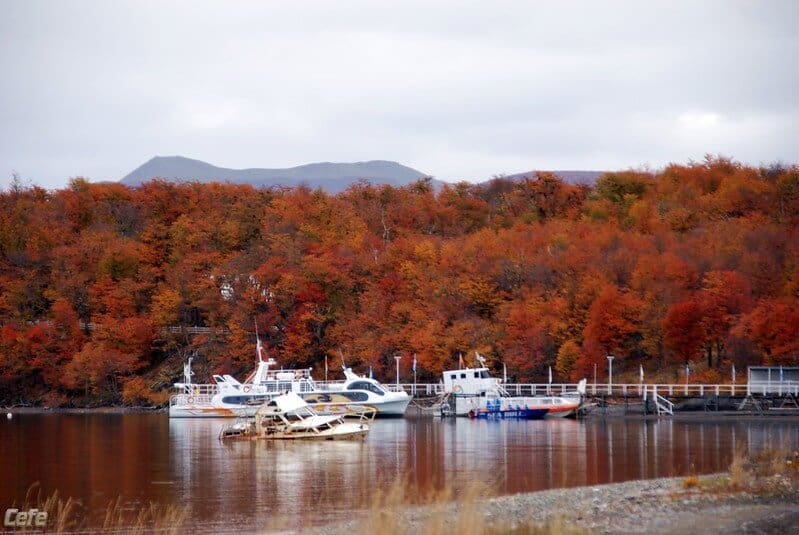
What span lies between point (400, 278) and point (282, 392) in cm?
2041

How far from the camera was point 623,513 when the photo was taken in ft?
92.1

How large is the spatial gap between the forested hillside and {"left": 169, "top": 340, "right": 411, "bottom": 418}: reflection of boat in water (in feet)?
25.2

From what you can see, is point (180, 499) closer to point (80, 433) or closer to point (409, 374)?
point (80, 433)

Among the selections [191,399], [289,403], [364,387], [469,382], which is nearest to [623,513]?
[289,403]

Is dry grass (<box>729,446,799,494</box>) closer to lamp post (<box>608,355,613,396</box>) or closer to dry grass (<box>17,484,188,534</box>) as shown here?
dry grass (<box>17,484,188,534</box>)

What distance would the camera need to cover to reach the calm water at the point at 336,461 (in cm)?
3412

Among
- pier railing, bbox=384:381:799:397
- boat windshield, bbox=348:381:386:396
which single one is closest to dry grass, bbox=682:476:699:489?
pier railing, bbox=384:381:799:397

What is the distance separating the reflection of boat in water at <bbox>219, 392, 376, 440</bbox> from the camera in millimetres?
56562

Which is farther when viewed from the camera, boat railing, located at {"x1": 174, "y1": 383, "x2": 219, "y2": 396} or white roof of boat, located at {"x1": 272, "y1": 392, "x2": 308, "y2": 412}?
boat railing, located at {"x1": 174, "y1": 383, "x2": 219, "y2": 396}

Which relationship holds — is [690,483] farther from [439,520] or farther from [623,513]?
[439,520]

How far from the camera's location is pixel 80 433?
208 ft

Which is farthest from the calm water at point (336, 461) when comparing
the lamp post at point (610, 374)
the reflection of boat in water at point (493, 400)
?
the lamp post at point (610, 374)

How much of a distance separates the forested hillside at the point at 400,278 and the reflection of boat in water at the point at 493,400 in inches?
178

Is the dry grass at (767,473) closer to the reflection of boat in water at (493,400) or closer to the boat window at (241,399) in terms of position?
the reflection of boat in water at (493,400)
